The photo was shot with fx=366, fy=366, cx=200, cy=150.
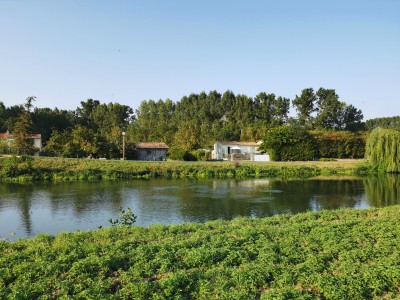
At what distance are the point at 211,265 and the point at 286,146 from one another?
1933 inches

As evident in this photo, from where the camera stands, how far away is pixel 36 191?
95.6 feet

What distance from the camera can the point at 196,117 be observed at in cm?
9188

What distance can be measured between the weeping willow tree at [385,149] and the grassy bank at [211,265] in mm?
35863

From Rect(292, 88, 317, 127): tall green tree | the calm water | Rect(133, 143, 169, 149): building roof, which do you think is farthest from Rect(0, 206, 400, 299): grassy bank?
Rect(292, 88, 317, 127): tall green tree

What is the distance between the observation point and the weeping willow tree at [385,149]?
43281 millimetres

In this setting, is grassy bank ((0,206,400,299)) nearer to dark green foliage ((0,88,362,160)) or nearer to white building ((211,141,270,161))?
dark green foliage ((0,88,362,160))

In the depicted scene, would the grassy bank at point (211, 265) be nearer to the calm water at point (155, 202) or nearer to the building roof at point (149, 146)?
the calm water at point (155, 202)

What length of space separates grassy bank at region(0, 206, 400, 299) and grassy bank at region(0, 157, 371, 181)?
2942cm

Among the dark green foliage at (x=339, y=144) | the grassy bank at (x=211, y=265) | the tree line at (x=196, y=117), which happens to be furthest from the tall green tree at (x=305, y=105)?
the grassy bank at (x=211, y=265)

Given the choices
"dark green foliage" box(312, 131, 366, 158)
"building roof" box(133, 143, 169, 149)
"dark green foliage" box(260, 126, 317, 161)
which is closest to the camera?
"dark green foliage" box(260, 126, 317, 161)

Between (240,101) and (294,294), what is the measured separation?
83848 millimetres

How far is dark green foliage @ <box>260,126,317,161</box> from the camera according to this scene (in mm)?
55188

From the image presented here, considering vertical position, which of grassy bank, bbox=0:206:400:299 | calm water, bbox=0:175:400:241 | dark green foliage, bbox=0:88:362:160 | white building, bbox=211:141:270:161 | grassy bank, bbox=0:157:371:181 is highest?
dark green foliage, bbox=0:88:362:160

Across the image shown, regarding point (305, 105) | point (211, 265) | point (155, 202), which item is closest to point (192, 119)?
point (305, 105)
